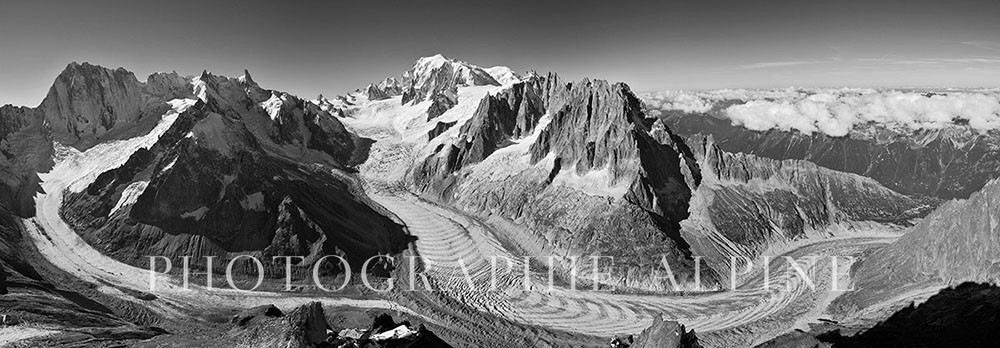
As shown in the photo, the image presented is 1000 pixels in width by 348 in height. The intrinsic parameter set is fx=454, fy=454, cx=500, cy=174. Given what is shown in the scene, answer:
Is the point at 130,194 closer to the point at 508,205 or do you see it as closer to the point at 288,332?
the point at 288,332

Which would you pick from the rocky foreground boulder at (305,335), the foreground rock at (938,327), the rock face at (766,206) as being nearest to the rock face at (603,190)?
the rock face at (766,206)

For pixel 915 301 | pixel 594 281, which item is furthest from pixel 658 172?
pixel 915 301

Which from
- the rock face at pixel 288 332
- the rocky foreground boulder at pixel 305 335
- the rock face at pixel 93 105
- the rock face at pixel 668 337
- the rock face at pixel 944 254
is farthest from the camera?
the rock face at pixel 93 105

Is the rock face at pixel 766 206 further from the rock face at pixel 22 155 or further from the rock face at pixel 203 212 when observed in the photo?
the rock face at pixel 22 155

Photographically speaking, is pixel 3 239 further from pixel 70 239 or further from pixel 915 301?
pixel 915 301

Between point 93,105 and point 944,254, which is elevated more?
point 93,105

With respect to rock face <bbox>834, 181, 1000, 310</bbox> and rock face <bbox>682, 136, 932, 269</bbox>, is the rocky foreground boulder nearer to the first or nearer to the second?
rock face <bbox>834, 181, 1000, 310</bbox>

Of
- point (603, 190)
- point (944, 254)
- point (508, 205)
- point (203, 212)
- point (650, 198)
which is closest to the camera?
point (944, 254)

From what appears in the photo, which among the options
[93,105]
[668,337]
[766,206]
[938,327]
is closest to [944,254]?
[938,327]
